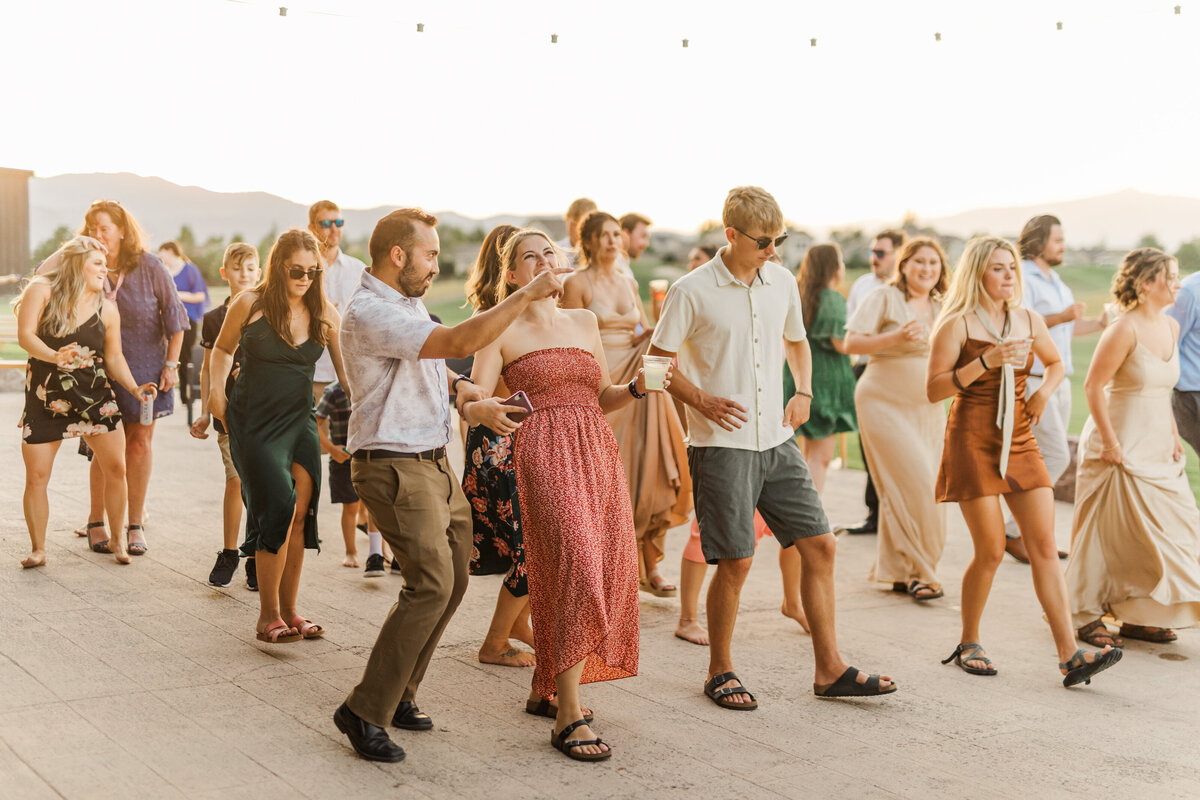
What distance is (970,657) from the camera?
487 centimetres

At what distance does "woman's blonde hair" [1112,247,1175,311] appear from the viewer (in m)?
5.34

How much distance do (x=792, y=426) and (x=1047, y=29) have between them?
6255mm

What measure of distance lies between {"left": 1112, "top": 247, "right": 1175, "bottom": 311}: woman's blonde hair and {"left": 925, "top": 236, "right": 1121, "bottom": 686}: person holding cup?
615 millimetres

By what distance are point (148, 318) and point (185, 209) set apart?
764cm

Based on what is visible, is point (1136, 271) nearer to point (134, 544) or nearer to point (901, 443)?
point (901, 443)

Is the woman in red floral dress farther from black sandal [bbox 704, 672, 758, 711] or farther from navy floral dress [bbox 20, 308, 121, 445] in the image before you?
navy floral dress [bbox 20, 308, 121, 445]

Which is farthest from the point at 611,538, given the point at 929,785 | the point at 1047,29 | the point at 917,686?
the point at 1047,29

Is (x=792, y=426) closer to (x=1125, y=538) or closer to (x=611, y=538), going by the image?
(x=611, y=538)

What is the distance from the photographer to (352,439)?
12.4 feet

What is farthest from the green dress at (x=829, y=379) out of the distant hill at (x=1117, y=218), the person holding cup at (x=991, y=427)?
the distant hill at (x=1117, y=218)

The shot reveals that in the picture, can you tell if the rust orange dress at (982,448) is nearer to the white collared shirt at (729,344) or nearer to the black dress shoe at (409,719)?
the white collared shirt at (729,344)

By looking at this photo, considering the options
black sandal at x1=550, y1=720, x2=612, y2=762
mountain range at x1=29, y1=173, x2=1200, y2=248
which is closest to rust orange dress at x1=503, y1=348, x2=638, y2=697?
black sandal at x1=550, y1=720, x2=612, y2=762

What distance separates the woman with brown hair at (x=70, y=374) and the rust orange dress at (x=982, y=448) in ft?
13.4

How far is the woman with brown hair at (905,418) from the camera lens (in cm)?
620
